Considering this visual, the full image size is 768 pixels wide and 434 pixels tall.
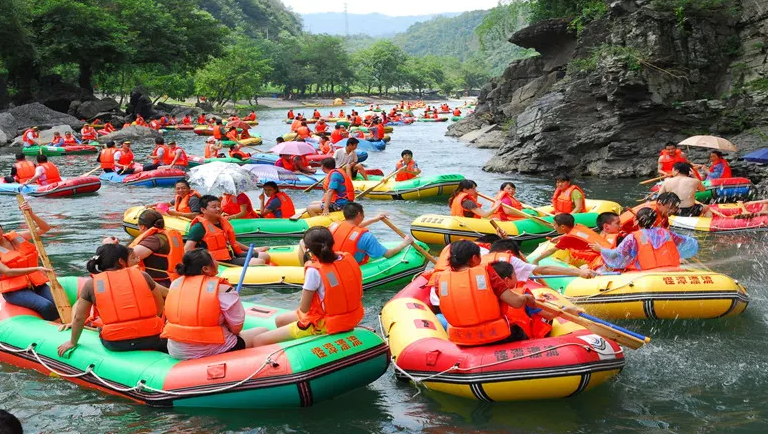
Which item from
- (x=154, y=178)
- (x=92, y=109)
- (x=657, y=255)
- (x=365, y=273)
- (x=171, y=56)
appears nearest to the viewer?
(x=657, y=255)

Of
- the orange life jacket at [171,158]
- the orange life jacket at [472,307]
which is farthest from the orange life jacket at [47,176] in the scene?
the orange life jacket at [472,307]

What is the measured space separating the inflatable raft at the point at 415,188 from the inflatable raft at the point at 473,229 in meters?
4.13

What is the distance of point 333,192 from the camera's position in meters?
11.6

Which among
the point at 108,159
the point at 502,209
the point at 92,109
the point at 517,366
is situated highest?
the point at 92,109

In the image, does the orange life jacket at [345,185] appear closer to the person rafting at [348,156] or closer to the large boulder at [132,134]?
the person rafting at [348,156]

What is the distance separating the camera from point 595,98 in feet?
64.2

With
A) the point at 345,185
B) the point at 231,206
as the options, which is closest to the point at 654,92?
the point at 345,185

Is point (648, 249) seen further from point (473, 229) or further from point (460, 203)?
point (460, 203)

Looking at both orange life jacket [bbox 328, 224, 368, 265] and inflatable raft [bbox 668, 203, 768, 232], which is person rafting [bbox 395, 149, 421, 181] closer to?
inflatable raft [bbox 668, 203, 768, 232]

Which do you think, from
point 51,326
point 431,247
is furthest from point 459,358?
point 431,247

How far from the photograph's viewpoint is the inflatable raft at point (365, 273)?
8.68 metres

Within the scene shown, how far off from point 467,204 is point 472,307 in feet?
17.9

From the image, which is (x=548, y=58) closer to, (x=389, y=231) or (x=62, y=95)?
(x=389, y=231)

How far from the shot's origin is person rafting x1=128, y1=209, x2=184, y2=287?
728 centimetres
